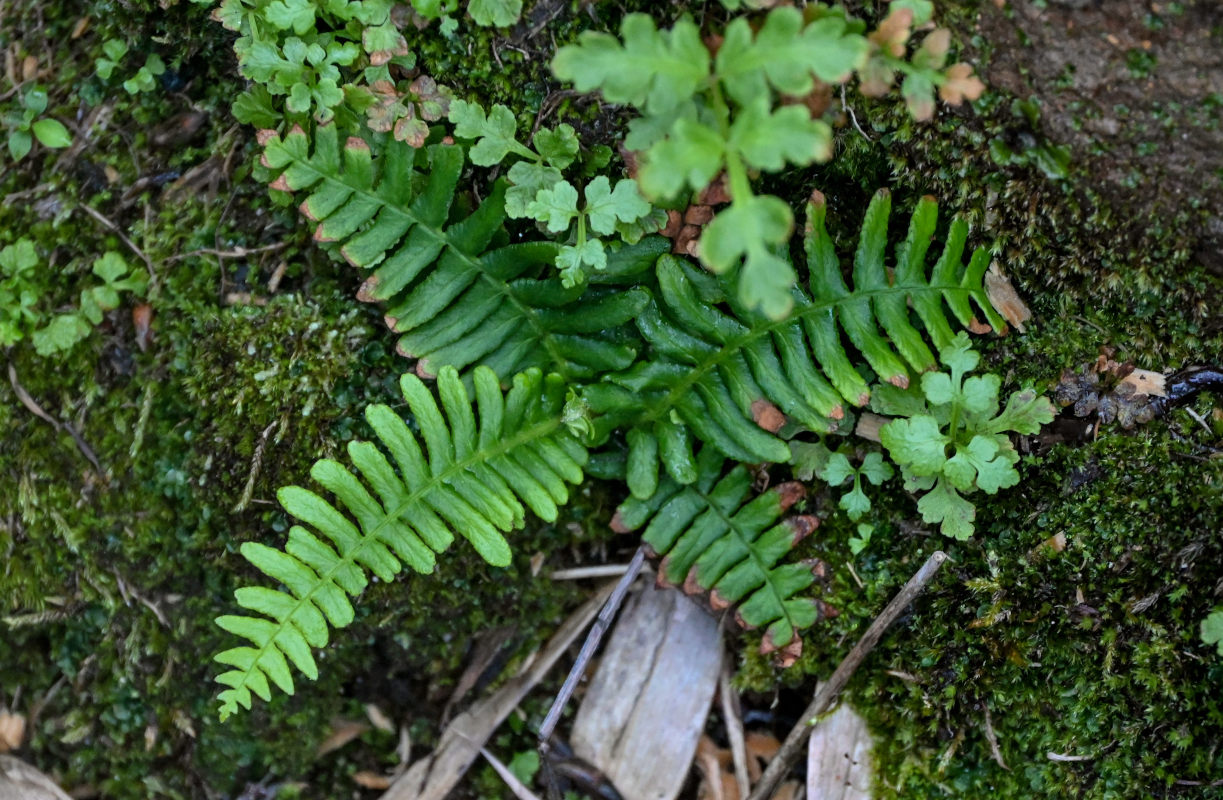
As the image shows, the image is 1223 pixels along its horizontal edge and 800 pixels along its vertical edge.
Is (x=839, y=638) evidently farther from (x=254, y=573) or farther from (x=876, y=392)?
(x=254, y=573)

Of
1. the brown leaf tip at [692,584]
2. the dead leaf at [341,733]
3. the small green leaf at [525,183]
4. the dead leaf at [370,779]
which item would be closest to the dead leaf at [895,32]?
the small green leaf at [525,183]

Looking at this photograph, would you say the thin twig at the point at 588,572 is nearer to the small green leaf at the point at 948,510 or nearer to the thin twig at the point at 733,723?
the thin twig at the point at 733,723

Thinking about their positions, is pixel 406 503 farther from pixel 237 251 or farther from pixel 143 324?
pixel 143 324

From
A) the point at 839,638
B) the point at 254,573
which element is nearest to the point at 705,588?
the point at 839,638

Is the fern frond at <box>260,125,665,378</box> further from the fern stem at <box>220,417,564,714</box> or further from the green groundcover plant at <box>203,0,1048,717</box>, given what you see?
the fern stem at <box>220,417,564,714</box>

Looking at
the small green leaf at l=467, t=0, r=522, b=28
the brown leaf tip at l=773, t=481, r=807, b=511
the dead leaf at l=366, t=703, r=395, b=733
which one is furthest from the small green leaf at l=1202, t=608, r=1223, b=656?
the dead leaf at l=366, t=703, r=395, b=733

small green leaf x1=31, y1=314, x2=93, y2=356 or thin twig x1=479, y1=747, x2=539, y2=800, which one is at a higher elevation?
small green leaf x1=31, y1=314, x2=93, y2=356
